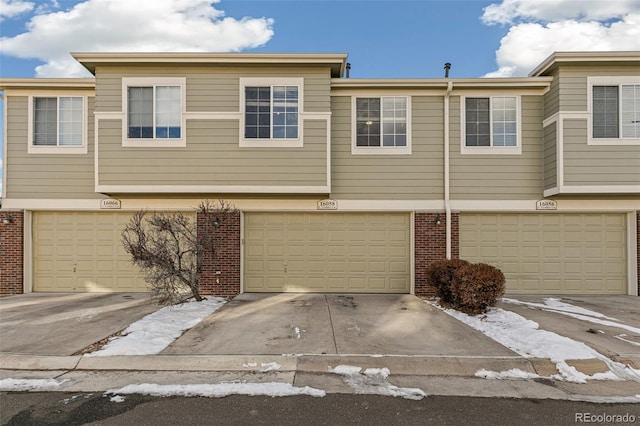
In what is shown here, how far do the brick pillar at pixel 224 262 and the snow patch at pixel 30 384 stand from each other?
508 centimetres

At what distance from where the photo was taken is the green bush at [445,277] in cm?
813

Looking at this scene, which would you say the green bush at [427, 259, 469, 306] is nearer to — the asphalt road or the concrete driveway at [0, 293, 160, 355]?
the asphalt road

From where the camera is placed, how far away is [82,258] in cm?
1005

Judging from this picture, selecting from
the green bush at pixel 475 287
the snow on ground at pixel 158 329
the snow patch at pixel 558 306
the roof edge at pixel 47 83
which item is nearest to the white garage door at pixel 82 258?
the snow on ground at pixel 158 329

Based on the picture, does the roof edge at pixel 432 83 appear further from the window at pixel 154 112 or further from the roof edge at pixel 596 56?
the window at pixel 154 112

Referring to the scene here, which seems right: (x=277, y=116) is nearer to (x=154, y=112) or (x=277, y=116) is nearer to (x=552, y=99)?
(x=154, y=112)

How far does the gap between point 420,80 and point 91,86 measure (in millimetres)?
9113

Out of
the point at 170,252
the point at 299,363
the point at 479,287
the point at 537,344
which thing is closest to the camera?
the point at 299,363

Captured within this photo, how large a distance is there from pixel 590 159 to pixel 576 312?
4014 mm

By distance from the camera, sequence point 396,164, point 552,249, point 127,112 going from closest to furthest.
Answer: point 127,112, point 396,164, point 552,249

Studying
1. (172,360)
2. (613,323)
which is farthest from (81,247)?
(613,323)

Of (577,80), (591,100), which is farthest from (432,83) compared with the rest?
(591,100)

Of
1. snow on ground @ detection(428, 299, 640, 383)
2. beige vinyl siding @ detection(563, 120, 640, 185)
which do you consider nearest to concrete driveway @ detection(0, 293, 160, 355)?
snow on ground @ detection(428, 299, 640, 383)

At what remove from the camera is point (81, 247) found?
10.0 meters
